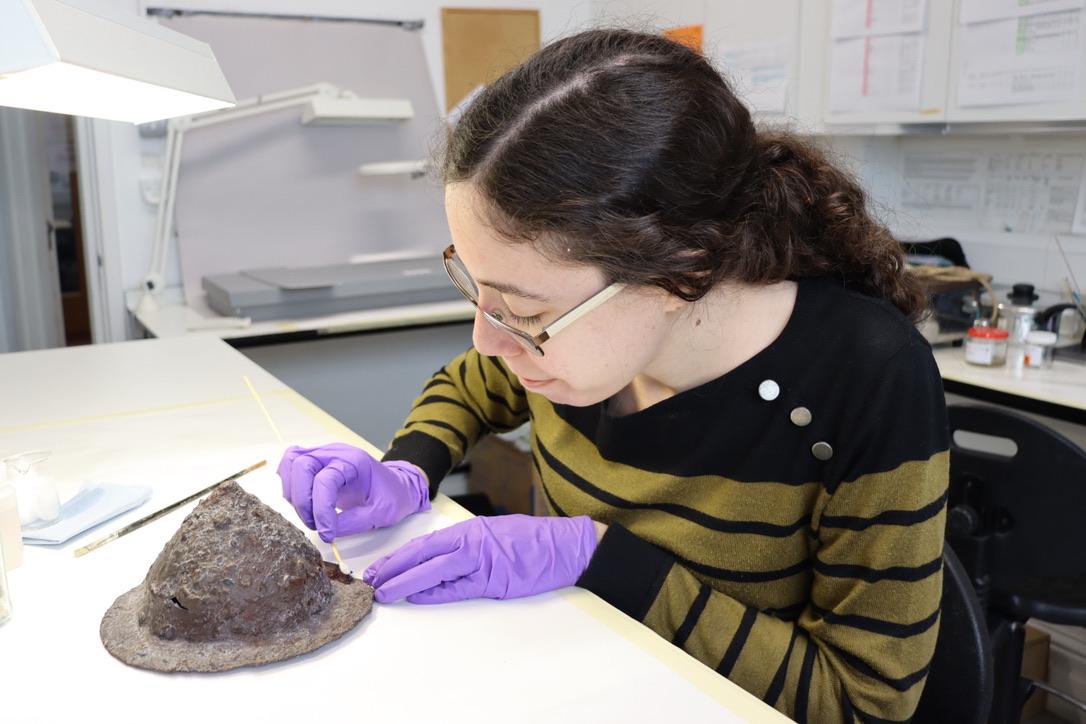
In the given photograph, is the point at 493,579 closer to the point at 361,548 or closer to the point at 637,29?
the point at 361,548

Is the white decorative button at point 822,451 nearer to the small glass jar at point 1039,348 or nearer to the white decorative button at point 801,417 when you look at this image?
the white decorative button at point 801,417

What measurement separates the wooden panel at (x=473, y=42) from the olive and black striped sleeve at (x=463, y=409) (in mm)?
2080

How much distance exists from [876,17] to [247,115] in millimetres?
1745

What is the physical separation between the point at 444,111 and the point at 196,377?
72.2 inches

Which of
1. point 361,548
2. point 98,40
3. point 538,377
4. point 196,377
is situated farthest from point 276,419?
point 98,40

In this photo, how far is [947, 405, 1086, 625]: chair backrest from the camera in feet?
4.29

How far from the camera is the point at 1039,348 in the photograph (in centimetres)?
201

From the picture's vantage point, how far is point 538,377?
0.96 meters

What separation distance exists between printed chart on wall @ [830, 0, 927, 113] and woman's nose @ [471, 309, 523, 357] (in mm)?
1777

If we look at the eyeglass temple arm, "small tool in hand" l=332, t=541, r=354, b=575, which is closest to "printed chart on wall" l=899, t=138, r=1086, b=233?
the eyeglass temple arm

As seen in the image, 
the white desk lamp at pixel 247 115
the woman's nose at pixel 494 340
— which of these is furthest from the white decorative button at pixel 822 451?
the white desk lamp at pixel 247 115

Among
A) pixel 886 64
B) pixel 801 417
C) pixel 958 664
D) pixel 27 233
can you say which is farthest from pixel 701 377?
pixel 27 233

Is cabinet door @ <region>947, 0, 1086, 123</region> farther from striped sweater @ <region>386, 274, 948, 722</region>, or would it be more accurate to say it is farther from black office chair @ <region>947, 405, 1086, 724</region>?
striped sweater @ <region>386, 274, 948, 722</region>

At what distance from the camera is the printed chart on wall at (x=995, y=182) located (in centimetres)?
233
